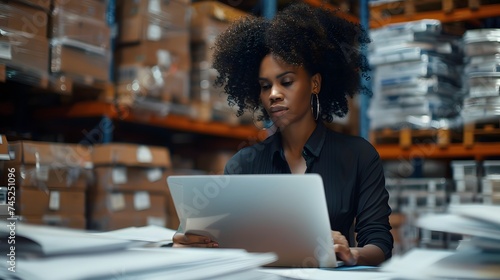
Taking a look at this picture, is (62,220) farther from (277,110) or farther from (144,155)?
(277,110)

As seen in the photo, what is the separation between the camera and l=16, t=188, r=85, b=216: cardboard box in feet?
6.60

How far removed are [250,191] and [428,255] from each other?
1.05 feet

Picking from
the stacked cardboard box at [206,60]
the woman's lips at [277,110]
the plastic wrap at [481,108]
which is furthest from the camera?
the stacked cardboard box at [206,60]

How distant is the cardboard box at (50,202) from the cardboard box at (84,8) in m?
0.85

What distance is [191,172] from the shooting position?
3.38 metres

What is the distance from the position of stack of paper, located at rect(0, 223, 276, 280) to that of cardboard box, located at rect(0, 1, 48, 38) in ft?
6.01

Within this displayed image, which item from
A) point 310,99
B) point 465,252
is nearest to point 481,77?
point 310,99

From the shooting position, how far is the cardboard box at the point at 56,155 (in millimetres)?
2027

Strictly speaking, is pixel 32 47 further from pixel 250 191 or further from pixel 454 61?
pixel 454 61

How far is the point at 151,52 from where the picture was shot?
302cm

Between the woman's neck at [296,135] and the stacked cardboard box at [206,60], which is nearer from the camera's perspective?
the woman's neck at [296,135]

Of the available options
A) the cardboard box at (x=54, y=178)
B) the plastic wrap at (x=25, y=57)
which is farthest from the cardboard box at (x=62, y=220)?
the plastic wrap at (x=25, y=57)

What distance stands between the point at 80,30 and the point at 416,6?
6.53ft

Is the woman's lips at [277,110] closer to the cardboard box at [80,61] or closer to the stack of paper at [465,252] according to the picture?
the stack of paper at [465,252]
